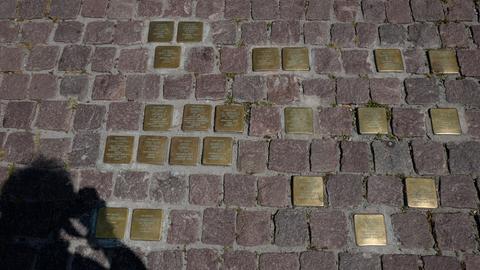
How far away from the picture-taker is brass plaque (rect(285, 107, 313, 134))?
3.64m

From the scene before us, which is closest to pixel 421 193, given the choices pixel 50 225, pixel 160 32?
pixel 160 32

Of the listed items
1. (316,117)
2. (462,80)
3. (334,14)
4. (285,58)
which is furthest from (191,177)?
(462,80)

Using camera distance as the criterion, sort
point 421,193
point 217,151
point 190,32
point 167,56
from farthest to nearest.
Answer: point 190,32 → point 167,56 → point 217,151 → point 421,193

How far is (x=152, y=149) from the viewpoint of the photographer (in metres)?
3.63

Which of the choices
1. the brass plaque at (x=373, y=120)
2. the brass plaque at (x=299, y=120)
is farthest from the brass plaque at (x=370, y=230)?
the brass plaque at (x=299, y=120)

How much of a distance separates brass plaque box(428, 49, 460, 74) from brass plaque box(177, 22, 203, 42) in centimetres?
240

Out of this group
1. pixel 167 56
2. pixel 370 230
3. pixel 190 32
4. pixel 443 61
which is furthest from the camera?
pixel 190 32

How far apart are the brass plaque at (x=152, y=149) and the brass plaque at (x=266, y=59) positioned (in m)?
1.20

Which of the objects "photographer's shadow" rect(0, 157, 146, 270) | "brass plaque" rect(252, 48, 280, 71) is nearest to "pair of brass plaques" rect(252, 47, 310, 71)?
"brass plaque" rect(252, 48, 280, 71)

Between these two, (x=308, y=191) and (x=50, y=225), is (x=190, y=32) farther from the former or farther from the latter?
(x=50, y=225)

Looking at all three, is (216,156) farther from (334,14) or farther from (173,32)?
(334,14)

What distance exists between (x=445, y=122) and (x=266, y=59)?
1.81 m

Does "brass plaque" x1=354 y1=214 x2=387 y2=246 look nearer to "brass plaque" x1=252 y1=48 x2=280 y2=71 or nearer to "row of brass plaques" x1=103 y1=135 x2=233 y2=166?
"row of brass plaques" x1=103 y1=135 x2=233 y2=166

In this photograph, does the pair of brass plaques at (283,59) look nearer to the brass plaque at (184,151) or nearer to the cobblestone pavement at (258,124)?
the cobblestone pavement at (258,124)
